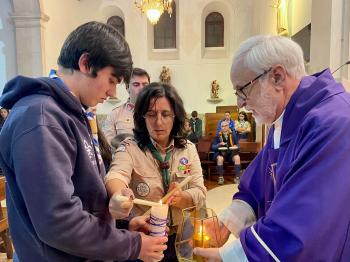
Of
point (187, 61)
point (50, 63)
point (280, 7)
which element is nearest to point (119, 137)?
point (280, 7)

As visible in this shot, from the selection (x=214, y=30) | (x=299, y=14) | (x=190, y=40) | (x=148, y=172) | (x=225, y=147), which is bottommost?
(x=225, y=147)

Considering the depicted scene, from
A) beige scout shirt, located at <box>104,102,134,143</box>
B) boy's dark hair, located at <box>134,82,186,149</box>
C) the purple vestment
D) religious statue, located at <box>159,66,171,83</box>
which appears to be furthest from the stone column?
the purple vestment

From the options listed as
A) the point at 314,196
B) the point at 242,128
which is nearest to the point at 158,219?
the point at 314,196

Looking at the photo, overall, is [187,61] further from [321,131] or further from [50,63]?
[321,131]

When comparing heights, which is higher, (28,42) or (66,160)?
(28,42)

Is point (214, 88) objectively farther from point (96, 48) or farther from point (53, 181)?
point (53, 181)

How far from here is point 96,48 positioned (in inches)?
38.9

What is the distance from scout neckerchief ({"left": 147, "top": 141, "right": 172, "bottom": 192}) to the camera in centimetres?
155

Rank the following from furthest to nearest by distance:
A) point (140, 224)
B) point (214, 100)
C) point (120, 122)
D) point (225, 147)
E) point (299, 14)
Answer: point (214, 100) → point (225, 147) → point (299, 14) → point (120, 122) → point (140, 224)

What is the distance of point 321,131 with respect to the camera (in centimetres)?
88

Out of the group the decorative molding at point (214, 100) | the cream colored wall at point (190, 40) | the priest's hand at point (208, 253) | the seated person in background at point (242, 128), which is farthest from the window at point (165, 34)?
the priest's hand at point (208, 253)

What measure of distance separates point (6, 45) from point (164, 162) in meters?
6.24

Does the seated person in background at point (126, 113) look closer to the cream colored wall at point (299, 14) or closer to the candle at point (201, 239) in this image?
the candle at point (201, 239)

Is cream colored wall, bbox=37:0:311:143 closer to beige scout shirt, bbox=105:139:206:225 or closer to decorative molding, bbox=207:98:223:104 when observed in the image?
decorative molding, bbox=207:98:223:104
